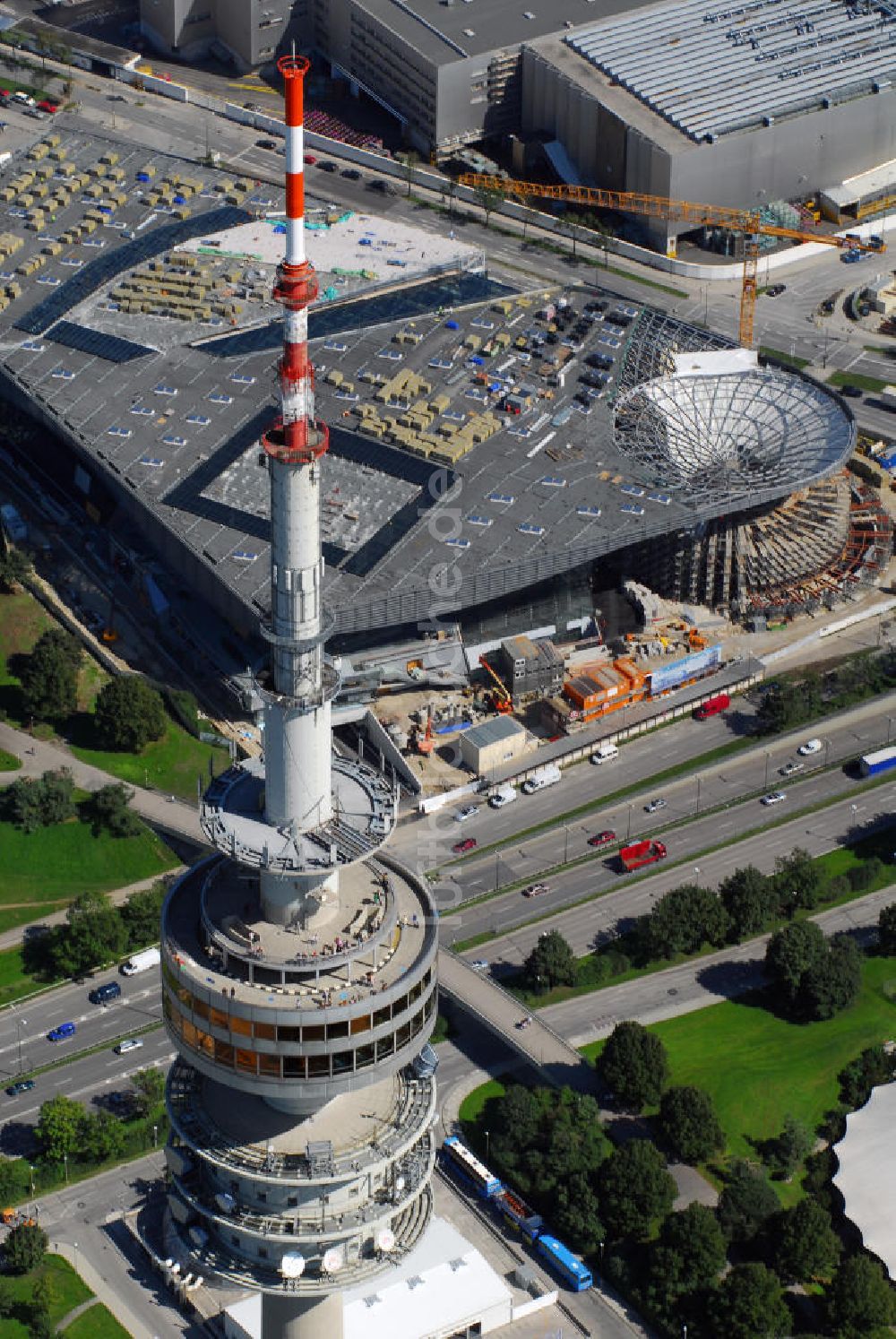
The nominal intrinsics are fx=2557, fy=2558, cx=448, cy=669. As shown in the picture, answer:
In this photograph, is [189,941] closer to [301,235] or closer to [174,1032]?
[174,1032]

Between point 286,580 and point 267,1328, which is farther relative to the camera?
point 267,1328

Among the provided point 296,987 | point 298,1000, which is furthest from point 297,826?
point 298,1000

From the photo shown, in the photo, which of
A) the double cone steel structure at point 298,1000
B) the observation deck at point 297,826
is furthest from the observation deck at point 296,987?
the observation deck at point 297,826

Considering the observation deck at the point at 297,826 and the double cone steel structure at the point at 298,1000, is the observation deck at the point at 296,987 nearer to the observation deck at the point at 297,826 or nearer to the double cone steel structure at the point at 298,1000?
the double cone steel structure at the point at 298,1000

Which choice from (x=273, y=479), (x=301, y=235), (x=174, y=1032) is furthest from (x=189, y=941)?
(x=301, y=235)

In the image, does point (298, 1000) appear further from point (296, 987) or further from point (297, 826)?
point (297, 826)

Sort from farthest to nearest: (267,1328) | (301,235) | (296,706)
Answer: (267,1328) < (296,706) < (301,235)

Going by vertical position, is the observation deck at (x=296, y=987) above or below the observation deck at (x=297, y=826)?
below

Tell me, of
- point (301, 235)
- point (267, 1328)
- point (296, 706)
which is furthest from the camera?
point (267, 1328)

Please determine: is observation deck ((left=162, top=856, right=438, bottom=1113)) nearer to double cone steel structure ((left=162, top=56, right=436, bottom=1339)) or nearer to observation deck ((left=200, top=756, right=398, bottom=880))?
double cone steel structure ((left=162, top=56, right=436, bottom=1339))
